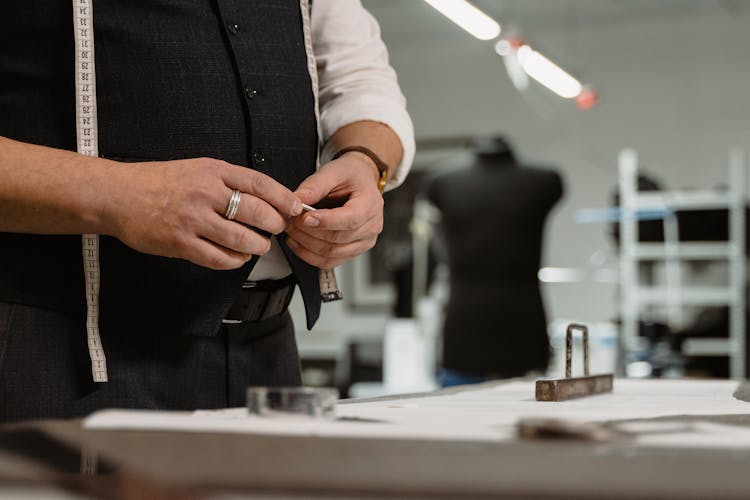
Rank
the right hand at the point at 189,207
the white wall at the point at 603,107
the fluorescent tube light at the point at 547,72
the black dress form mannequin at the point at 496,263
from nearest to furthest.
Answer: the right hand at the point at 189,207 → the black dress form mannequin at the point at 496,263 → the fluorescent tube light at the point at 547,72 → the white wall at the point at 603,107

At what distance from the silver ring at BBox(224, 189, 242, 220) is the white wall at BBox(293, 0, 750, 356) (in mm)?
6047

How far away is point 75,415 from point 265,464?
1.81ft

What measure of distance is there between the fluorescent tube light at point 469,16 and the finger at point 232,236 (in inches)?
133

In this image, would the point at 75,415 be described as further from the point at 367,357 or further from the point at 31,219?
the point at 367,357

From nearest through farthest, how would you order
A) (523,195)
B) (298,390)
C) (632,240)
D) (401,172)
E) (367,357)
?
(298,390), (401,172), (523,195), (632,240), (367,357)

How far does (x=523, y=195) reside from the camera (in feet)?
11.7

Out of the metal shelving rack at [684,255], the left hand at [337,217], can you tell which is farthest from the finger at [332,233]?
the metal shelving rack at [684,255]

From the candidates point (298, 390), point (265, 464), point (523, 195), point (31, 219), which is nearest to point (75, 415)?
point (31, 219)

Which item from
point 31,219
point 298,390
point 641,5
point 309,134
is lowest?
point 298,390

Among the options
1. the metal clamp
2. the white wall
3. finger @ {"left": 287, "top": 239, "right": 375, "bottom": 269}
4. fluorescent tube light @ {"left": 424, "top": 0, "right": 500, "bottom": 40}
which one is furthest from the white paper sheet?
the white wall

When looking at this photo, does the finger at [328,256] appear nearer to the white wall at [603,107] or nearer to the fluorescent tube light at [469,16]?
the fluorescent tube light at [469,16]

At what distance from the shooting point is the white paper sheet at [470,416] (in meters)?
0.53

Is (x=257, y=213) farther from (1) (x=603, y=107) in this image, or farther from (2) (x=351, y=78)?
(1) (x=603, y=107)

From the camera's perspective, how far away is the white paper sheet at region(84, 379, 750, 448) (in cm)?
53
